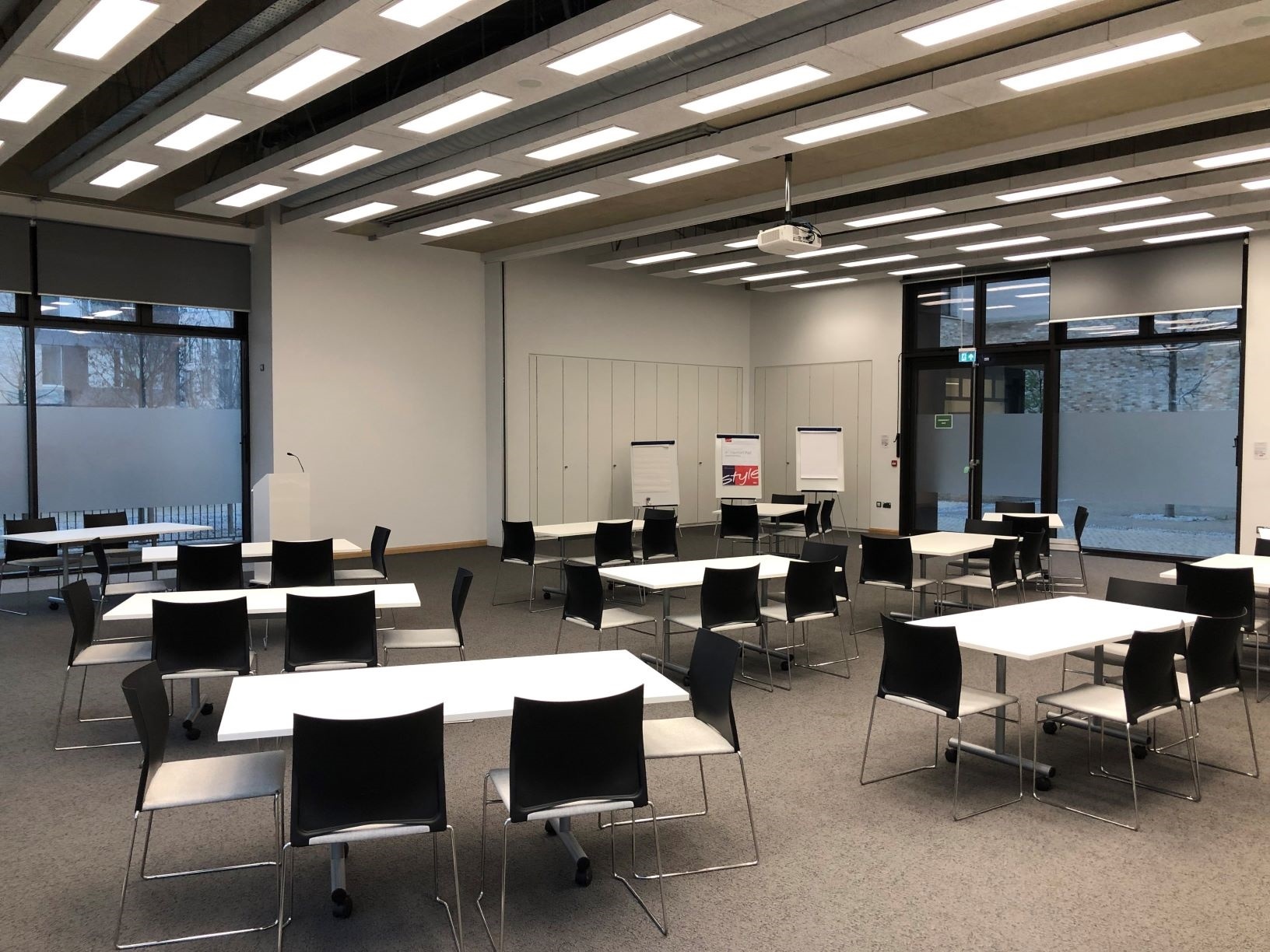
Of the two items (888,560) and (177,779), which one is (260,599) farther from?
(888,560)

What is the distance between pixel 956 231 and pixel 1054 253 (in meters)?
2.14

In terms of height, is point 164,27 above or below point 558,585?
above

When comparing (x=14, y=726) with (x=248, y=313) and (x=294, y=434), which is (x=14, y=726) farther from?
(x=248, y=313)

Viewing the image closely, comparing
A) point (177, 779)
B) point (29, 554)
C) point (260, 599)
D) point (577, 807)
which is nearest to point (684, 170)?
point (260, 599)

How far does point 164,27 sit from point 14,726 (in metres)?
3.99

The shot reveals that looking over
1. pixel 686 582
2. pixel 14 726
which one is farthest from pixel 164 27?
pixel 686 582

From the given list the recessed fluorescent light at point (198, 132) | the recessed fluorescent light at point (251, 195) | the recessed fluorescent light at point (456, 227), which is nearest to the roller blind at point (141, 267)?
the recessed fluorescent light at point (251, 195)

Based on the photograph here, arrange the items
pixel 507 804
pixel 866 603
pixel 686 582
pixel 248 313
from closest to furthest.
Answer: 1. pixel 507 804
2. pixel 686 582
3. pixel 866 603
4. pixel 248 313

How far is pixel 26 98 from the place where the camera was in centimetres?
640

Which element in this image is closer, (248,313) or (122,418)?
(122,418)

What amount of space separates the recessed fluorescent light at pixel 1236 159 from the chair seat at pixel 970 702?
17.8 ft

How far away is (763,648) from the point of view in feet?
20.9

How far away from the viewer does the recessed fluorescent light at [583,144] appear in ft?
22.6

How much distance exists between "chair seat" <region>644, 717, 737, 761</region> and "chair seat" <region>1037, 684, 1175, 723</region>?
1669mm
